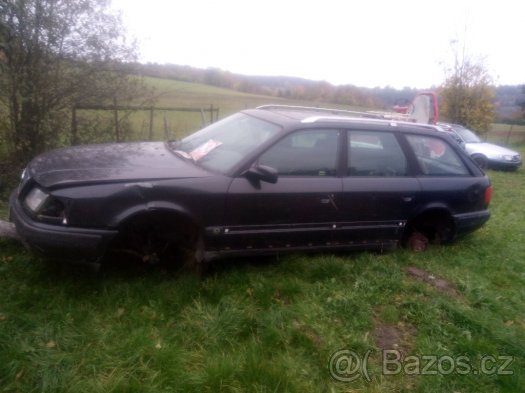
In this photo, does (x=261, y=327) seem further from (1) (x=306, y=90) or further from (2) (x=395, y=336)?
(1) (x=306, y=90)

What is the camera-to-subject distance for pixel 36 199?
3.31 metres

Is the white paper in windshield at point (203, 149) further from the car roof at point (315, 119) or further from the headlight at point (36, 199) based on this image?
the headlight at point (36, 199)

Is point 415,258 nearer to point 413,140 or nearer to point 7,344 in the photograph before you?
point 413,140

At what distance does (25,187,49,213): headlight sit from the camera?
3.22 m

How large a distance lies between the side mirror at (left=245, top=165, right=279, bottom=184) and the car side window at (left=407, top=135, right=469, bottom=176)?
1.90 meters

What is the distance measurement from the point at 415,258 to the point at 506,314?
1.08 meters

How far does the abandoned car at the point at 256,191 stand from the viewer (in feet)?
10.7

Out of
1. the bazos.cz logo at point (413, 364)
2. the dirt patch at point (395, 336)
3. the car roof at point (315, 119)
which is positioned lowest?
the bazos.cz logo at point (413, 364)

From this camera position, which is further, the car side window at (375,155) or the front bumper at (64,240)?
the car side window at (375,155)

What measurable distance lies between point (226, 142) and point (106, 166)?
47.8 inches

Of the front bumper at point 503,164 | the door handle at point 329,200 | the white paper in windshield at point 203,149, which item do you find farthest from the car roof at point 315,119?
the front bumper at point 503,164

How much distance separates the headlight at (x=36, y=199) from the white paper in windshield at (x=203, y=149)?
4.49ft

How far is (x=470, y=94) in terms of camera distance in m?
22.6

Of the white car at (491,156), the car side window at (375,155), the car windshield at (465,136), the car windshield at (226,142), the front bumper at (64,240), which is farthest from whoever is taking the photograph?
the car windshield at (465,136)
